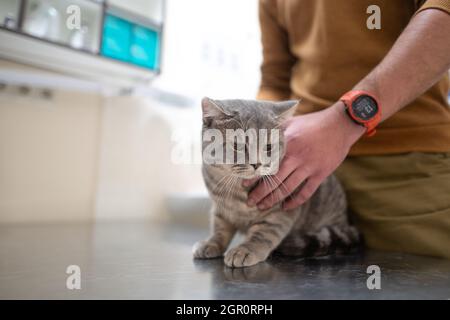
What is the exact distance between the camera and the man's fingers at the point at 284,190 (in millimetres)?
887

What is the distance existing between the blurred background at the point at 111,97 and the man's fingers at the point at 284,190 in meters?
0.84

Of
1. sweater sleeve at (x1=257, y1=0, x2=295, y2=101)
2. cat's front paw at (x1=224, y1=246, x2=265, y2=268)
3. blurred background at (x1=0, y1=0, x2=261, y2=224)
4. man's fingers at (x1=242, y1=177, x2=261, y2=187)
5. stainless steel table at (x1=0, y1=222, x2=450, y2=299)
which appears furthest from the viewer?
blurred background at (x1=0, y1=0, x2=261, y2=224)

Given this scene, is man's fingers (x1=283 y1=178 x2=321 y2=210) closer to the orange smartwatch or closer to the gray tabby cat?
the gray tabby cat

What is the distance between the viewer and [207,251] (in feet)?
3.07

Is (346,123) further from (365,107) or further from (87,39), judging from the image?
(87,39)

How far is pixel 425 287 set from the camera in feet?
2.21

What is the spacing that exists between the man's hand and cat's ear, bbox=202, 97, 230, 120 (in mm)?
207

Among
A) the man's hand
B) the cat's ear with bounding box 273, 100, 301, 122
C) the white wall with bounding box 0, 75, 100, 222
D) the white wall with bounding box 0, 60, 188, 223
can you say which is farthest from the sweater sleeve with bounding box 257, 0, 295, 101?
the white wall with bounding box 0, 75, 100, 222

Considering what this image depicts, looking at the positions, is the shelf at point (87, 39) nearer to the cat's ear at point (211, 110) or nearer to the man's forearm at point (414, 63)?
the cat's ear at point (211, 110)

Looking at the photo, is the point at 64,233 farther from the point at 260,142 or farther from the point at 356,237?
the point at 356,237

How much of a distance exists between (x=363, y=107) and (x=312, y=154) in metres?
0.17

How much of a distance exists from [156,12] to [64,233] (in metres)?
1.33

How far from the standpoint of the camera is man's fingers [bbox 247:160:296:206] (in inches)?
34.5

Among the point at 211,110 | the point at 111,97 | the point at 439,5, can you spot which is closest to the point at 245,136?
the point at 211,110
